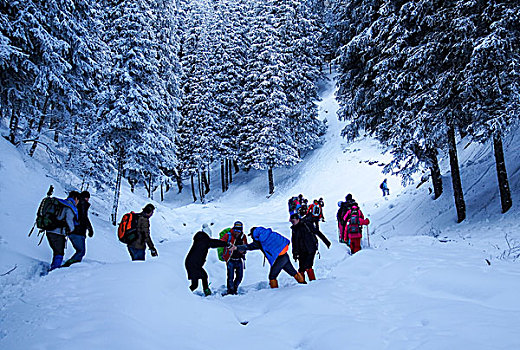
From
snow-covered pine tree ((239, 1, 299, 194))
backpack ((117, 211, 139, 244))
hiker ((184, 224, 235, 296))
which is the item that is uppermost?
snow-covered pine tree ((239, 1, 299, 194))

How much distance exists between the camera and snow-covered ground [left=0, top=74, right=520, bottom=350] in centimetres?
349

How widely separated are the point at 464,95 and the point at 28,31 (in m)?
13.6

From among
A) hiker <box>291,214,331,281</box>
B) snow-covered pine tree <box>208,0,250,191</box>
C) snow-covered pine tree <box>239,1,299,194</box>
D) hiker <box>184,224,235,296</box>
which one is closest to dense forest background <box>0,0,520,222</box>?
hiker <box>291,214,331,281</box>

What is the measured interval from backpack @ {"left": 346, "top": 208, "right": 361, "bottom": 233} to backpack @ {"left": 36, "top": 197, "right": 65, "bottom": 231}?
Answer: 25.2 feet

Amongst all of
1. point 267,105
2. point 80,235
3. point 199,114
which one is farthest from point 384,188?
point 199,114

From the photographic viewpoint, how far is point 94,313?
Answer: 13.1 feet

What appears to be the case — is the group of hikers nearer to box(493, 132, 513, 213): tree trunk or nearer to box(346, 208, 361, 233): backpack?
box(346, 208, 361, 233): backpack

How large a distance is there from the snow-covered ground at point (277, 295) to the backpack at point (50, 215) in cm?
91

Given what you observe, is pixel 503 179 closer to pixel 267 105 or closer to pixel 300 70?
pixel 267 105

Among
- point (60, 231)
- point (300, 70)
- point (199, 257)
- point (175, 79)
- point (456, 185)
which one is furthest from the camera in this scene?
point (300, 70)

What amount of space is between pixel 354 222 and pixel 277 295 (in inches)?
187

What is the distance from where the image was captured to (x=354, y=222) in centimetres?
971

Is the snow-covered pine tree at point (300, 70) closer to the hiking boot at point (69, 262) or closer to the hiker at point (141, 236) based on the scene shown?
the hiker at point (141, 236)

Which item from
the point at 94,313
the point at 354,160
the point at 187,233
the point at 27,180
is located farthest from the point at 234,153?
the point at 94,313
